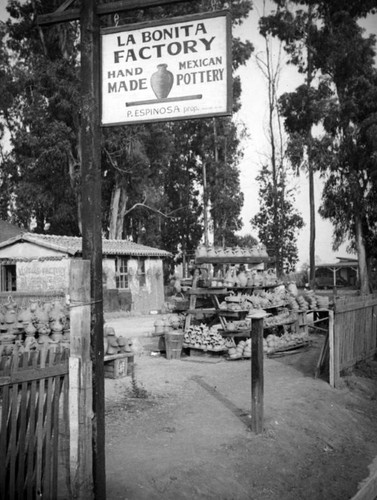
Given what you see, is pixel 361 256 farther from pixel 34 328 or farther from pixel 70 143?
pixel 34 328

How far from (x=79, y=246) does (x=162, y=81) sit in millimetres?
21288

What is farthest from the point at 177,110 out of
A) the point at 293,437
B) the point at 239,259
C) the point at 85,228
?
the point at 239,259

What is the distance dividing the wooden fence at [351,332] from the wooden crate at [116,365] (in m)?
3.73

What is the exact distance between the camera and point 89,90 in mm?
4141

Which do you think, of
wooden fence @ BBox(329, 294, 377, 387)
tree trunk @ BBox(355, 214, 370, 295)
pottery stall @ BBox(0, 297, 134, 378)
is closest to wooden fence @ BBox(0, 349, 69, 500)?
pottery stall @ BBox(0, 297, 134, 378)

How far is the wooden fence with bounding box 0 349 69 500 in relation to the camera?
386 cm

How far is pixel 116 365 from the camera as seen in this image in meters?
9.94

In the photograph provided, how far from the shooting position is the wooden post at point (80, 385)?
3939 millimetres

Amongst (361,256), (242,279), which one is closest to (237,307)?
(242,279)

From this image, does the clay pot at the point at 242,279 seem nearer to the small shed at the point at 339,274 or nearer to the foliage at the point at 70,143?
the foliage at the point at 70,143

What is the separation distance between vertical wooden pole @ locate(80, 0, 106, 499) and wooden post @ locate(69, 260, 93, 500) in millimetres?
62

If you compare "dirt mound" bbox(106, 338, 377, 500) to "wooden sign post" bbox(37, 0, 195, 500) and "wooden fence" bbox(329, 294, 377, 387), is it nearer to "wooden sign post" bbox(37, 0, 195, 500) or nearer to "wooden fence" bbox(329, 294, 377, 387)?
"wooden fence" bbox(329, 294, 377, 387)

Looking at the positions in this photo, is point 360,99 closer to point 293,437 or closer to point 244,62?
point 244,62

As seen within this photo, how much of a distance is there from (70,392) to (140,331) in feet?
46.6
